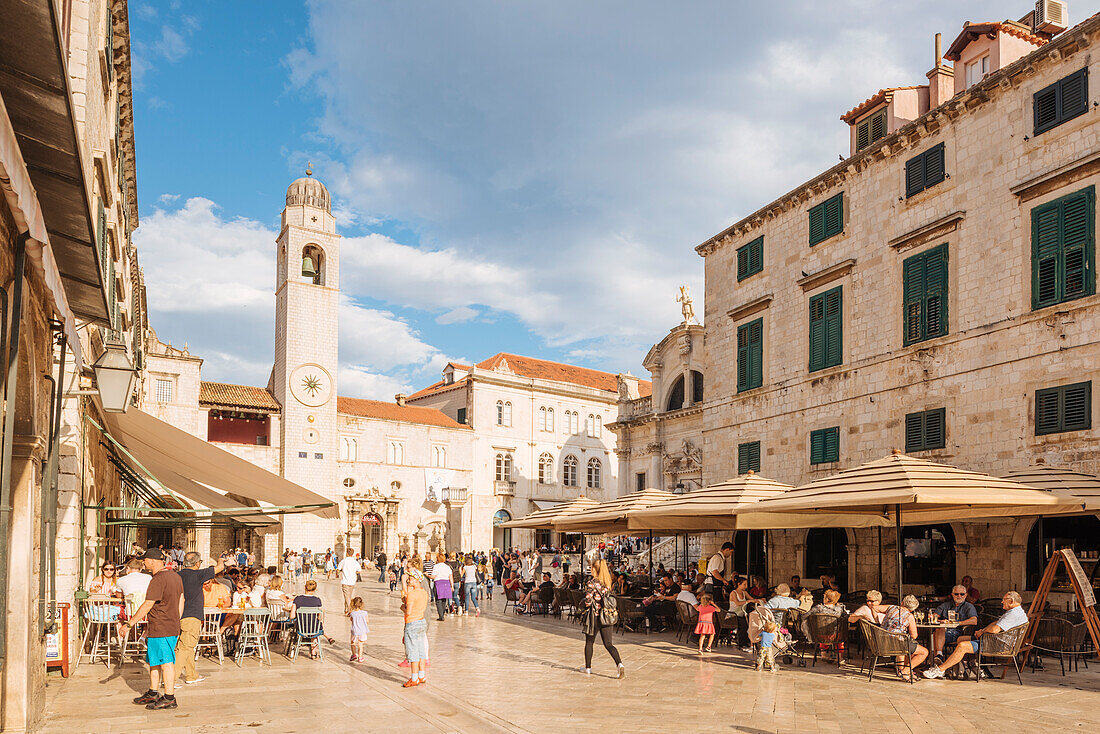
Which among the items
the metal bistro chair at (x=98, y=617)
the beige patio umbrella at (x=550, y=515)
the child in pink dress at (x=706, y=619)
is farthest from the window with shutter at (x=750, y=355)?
the metal bistro chair at (x=98, y=617)

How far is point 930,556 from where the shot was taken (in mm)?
16703

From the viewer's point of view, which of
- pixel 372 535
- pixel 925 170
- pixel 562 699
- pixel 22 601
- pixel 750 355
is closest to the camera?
pixel 22 601

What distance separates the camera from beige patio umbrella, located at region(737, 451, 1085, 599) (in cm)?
1062

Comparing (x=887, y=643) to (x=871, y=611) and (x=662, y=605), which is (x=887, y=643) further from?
(x=662, y=605)

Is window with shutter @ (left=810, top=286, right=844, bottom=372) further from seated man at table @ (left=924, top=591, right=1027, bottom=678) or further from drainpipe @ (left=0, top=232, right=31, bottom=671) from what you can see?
drainpipe @ (left=0, top=232, right=31, bottom=671)

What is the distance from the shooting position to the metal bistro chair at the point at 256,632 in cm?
1210

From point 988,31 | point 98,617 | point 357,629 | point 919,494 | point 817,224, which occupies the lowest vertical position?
point 357,629

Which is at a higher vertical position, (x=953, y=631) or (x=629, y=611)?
(x=953, y=631)

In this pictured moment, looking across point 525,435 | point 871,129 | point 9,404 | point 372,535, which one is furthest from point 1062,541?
point 525,435

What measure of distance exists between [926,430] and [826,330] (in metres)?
3.68

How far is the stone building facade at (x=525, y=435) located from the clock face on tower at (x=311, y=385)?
32.4ft

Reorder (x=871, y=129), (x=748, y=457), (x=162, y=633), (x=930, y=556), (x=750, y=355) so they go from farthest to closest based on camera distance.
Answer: (x=750, y=355)
(x=748, y=457)
(x=871, y=129)
(x=930, y=556)
(x=162, y=633)

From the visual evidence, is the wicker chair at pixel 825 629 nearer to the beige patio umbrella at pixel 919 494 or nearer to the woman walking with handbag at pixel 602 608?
the beige patio umbrella at pixel 919 494

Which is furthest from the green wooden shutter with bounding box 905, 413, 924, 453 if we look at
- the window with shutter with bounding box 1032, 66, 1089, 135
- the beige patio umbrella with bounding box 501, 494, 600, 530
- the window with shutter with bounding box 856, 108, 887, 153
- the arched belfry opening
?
the arched belfry opening
